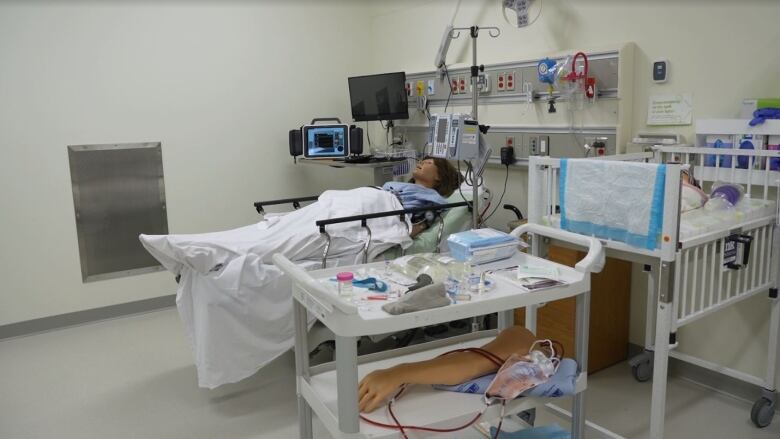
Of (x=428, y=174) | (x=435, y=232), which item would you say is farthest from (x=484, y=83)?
(x=435, y=232)

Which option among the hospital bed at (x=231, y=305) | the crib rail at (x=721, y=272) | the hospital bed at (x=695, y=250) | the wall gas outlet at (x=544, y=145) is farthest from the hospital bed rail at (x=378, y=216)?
the crib rail at (x=721, y=272)

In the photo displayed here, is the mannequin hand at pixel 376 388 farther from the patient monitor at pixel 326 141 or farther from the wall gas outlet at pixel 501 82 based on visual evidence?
the patient monitor at pixel 326 141

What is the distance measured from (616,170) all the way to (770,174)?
83cm

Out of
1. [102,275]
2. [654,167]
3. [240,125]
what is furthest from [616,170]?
[102,275]

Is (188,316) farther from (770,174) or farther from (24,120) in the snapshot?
(770,174)

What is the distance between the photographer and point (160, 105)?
13.1 feet

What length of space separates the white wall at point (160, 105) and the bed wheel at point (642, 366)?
2.75 m

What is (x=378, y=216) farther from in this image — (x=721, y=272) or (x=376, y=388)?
(x=721, y=272)

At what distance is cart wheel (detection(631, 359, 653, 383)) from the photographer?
2864 mm

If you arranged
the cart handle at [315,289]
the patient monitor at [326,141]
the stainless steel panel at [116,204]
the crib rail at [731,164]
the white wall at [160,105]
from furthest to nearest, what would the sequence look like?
1. the patient monitor at [326,141]
2. the stainless steel panel at [116,204]
3. the white wall at [160,105]
4. the crib rail at [731,164]
5. the cart handle at [315,289]

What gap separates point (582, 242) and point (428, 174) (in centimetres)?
161

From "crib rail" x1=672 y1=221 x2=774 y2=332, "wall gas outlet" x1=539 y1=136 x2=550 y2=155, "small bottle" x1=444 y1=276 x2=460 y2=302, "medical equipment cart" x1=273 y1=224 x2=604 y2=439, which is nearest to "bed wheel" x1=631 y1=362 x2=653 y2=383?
"crib rail" x1=672 y1=221 x2=774 y2=332

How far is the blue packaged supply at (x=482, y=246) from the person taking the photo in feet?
6.38

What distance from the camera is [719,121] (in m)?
2.51
